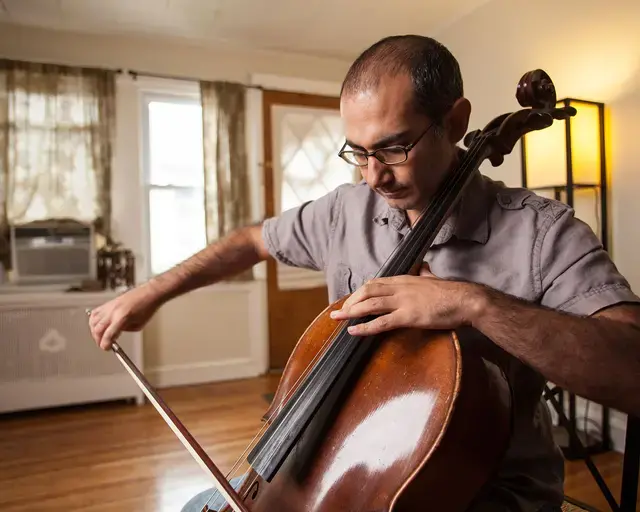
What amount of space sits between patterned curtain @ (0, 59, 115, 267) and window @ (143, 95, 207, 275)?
320 millimetres

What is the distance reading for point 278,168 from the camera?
411cm

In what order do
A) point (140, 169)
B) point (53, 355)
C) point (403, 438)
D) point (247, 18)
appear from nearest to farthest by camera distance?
1. point (403, 438)
2. point (53, 355)
3. point (247, 18)
4. point (140, 169)

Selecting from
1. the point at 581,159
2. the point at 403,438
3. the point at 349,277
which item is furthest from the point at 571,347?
the point at 581,159

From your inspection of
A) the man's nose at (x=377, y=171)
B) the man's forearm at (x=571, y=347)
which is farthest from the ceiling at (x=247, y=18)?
the man's forearm at (x=571, y=347)

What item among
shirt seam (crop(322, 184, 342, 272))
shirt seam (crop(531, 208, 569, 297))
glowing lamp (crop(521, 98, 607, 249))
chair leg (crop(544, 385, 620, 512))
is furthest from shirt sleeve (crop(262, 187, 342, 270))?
glowing lamp (crop(521, 98, 607, 249))

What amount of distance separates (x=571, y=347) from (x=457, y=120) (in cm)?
44

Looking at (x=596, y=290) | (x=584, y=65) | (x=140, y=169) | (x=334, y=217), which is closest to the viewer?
(x=596, y=290)

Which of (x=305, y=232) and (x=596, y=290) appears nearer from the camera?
(x=596, y=290)

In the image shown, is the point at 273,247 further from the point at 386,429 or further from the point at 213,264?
the point at 386,429

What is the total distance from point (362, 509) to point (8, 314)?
3069 millimetres

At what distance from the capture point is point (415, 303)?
29.2 inches

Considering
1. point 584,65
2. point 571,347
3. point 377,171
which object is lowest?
point 571,347

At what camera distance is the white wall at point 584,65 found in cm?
256

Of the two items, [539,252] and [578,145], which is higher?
[578,145]
